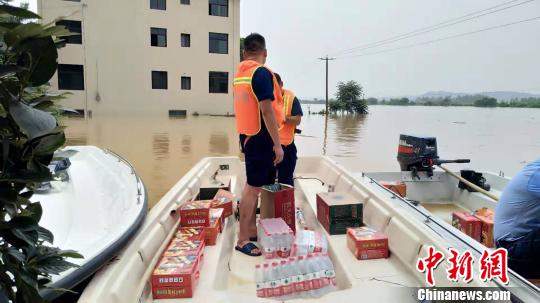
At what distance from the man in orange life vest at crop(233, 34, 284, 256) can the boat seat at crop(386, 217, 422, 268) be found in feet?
2.81

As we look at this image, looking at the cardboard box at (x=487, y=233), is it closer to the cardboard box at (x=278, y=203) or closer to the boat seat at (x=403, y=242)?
the boat seat at (x=403, y=242)

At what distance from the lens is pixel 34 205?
2.99ft

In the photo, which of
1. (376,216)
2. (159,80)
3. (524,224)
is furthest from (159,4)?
(524,224)

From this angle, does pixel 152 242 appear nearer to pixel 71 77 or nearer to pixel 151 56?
pixel 151 56

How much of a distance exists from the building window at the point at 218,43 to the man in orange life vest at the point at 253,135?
1746 cm

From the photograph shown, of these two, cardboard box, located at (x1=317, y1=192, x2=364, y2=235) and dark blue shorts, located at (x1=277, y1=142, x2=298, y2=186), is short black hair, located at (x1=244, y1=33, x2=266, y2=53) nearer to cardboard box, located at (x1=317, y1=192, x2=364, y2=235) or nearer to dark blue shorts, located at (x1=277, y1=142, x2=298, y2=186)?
dark blue shorts, located at (x1=277, y1=142, x2=298, y2=186)

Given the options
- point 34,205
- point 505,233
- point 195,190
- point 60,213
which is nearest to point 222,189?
point 195,190

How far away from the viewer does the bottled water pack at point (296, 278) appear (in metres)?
2.05

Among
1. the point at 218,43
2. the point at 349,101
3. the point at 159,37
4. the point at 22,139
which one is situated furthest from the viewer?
the point at 349,101

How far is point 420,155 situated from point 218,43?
16873mm

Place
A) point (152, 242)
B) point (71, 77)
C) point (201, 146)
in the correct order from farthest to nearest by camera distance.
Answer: point (71, 77) < point (201, 146) < point (152, 242)

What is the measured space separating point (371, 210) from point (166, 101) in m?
17.4

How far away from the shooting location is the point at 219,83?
771 inches

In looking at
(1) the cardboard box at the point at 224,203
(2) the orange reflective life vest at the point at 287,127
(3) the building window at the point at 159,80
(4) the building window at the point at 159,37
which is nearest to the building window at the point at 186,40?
(4) the building window at the point at 159,37
